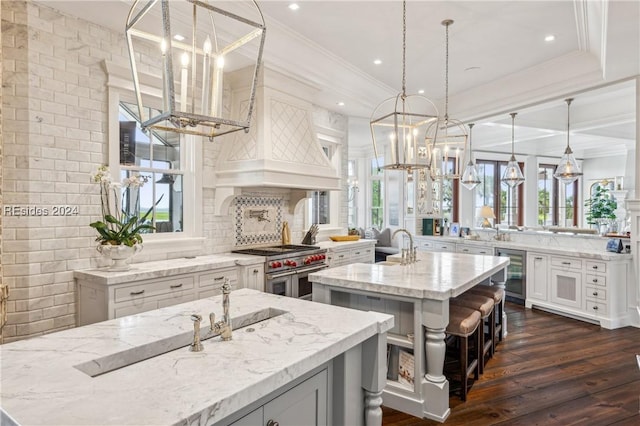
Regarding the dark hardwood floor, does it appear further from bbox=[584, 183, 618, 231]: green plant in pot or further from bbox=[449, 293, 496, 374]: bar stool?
bbox=[584, 183, 618, 231]: green plant in pot

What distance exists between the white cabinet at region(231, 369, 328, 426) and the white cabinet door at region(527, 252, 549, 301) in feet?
16.2

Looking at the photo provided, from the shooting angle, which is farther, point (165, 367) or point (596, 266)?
point (596, 266)

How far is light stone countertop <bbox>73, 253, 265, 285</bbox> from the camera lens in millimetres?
2816

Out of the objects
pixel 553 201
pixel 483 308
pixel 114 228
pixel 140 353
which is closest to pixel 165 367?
pixel 140 353

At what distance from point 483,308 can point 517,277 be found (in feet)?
10.1

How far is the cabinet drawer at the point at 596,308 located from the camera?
15.2 ft

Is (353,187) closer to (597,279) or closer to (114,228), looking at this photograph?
(597,279)

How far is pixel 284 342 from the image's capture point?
1456mm

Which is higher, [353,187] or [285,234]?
[353,187]

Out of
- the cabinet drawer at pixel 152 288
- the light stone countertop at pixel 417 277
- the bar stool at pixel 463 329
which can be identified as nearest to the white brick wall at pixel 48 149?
the cabinet drawer at pixel 152 288

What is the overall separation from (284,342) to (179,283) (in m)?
2.08

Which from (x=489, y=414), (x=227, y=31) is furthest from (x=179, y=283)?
(x=489, y=414)

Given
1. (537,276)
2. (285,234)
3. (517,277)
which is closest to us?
(285,234)

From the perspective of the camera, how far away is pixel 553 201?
34.7 feet
